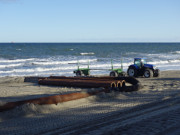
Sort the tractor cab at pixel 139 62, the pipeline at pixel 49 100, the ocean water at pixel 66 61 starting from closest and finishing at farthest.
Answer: the pipeline at pixel 49 100 < the tractor cab at pixel 139 62 < the ocean water at pixel 66 61

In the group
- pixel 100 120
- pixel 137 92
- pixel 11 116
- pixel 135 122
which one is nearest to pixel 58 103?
pixel 11 116

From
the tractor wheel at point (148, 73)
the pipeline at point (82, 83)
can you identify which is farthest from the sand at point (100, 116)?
the tractor wheel at point (148, 73)

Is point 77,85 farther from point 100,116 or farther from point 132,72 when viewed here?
point 132,72

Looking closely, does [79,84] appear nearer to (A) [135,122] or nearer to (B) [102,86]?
(B) [102,86]

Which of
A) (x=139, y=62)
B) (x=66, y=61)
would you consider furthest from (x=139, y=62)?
(x=66, y=61)

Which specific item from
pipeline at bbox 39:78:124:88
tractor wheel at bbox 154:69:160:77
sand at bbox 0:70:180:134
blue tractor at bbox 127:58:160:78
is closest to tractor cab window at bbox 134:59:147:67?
blue tractor at bbox 127:58:160:78

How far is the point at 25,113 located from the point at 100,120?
2099mm

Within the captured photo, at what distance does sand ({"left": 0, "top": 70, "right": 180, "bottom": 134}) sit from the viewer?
568cm

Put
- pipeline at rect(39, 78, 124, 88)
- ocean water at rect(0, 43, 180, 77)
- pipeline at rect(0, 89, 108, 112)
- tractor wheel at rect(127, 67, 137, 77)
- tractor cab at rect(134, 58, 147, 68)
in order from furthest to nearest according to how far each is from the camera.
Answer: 1. ocean water at rect(0, 43, 180, 77)
2. tractor cab at rect(134, 58, 147, 68)
3. tractor wheel at rect(127, 67, 137, 77)
4. pipeline at rect(39, 78, 124, 88)
5. pipeline at rect(0, 89, 108, 112)

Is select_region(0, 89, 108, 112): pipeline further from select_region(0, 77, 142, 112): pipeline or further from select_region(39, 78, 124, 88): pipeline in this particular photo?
select_region(39, 78, 124, 88): pipeline

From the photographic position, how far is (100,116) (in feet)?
22.5

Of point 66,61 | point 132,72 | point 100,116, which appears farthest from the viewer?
point 66,61

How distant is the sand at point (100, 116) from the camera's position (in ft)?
18.6

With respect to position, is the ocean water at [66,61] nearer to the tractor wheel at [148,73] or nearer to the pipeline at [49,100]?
the tractor wheel at [148,73]
